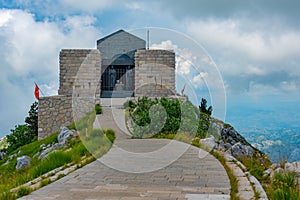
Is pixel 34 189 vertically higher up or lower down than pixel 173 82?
lower down

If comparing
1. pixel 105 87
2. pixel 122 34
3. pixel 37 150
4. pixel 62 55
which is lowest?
pixel 37 150

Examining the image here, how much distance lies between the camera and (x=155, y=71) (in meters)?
20.3

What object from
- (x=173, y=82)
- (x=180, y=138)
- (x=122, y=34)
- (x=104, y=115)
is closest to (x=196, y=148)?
(x=180, y=138)

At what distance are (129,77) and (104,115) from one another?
8536 mm

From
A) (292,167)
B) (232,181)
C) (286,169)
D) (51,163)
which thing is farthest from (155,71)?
(232,181)

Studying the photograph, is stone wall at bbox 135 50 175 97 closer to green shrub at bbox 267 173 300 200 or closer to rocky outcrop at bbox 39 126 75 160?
rocky outcrop at bbox 39 126 75 160

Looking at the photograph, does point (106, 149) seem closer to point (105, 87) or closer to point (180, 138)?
point (180, 138)

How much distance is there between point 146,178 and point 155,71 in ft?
49.5

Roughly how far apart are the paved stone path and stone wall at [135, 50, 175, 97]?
38.1 ft

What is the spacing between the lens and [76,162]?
692 cm

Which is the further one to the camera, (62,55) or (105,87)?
(105,87)

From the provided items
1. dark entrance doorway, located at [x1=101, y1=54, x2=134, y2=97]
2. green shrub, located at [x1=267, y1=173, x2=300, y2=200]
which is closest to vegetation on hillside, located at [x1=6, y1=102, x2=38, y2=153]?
dark entrance doorway, located at [x1=101, y1=54, x2=134, y2=97]

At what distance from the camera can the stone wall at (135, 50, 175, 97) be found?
66.1 ft

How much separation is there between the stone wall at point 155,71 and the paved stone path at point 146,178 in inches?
457
